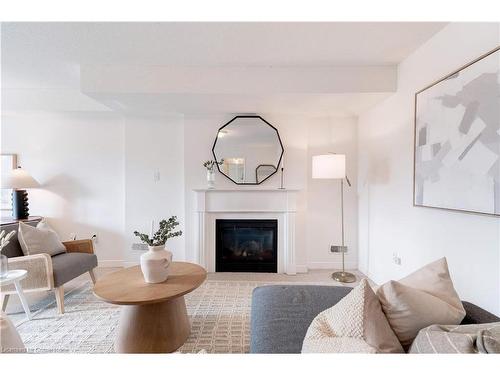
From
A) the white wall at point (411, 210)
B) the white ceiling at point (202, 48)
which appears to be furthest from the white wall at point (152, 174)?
the white wall at point (411, 210)

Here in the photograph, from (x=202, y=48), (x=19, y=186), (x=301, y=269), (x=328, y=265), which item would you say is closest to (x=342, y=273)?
(x=328, y=265)

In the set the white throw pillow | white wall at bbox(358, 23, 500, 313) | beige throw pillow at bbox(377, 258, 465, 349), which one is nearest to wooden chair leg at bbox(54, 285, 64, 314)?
the white throw pillow

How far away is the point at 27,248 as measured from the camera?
7.41 ft

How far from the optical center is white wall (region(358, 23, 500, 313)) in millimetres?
1414

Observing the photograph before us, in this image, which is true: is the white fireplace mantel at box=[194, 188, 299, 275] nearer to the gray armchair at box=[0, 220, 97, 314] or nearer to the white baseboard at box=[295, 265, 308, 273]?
the white baseboard at box=[295, 265, 308, 273]

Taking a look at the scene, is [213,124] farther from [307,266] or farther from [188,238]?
[307,266]

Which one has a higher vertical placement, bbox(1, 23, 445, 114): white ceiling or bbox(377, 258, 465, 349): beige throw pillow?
bbox(1, 23, 445, 114): white ceiling

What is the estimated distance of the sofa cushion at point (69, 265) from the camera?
7.00ft

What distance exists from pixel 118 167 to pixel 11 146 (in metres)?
1.49

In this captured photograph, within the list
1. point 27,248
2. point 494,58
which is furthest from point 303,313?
point 27,248

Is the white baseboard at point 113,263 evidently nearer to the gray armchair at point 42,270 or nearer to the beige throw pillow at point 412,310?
the gray armchair at point 42,270

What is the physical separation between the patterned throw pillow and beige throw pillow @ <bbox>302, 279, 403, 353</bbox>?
9 centimetres

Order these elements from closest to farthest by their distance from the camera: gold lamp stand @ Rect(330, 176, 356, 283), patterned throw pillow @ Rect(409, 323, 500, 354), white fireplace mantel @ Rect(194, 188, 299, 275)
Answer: patterned throw pillow @ Rect(409, 323, 500, 354) < gold lamp stand @ Rect(330, 176, 356, 283) < white fireplace mantel @ Rect(194, 188, 299, 275)

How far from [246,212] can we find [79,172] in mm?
2441
